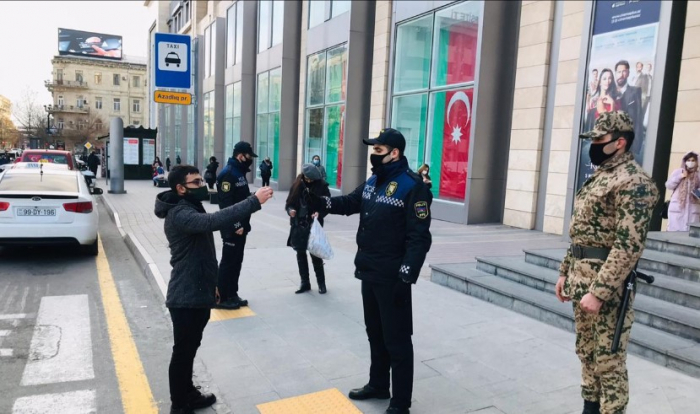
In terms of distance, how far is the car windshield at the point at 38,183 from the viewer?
8172 millimetres

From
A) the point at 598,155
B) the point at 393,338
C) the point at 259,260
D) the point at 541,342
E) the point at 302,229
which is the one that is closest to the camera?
the point at 598,155

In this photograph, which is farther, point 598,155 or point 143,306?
point 143,306

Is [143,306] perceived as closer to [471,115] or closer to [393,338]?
[393,338]

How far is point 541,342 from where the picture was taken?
490cm

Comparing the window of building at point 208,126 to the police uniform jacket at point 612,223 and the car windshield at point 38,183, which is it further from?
the police uniform jacket at point 612,223

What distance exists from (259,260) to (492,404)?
18.1 feet

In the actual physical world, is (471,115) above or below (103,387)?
above

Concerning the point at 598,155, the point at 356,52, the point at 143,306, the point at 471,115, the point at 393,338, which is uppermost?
the point at 356,52

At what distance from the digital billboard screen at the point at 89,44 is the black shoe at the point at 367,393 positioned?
98564 millimetres

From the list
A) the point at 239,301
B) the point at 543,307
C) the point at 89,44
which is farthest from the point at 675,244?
the point at 89,44

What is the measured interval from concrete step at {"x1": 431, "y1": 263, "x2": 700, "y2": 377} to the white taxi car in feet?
18.8

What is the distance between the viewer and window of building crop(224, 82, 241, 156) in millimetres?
29611

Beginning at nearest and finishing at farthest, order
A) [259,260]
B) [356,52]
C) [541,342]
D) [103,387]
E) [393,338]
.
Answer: [393,338]
[103,387]
[541,342]
[259,260]
[356,52]

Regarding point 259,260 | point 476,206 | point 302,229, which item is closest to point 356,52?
point 476,206
